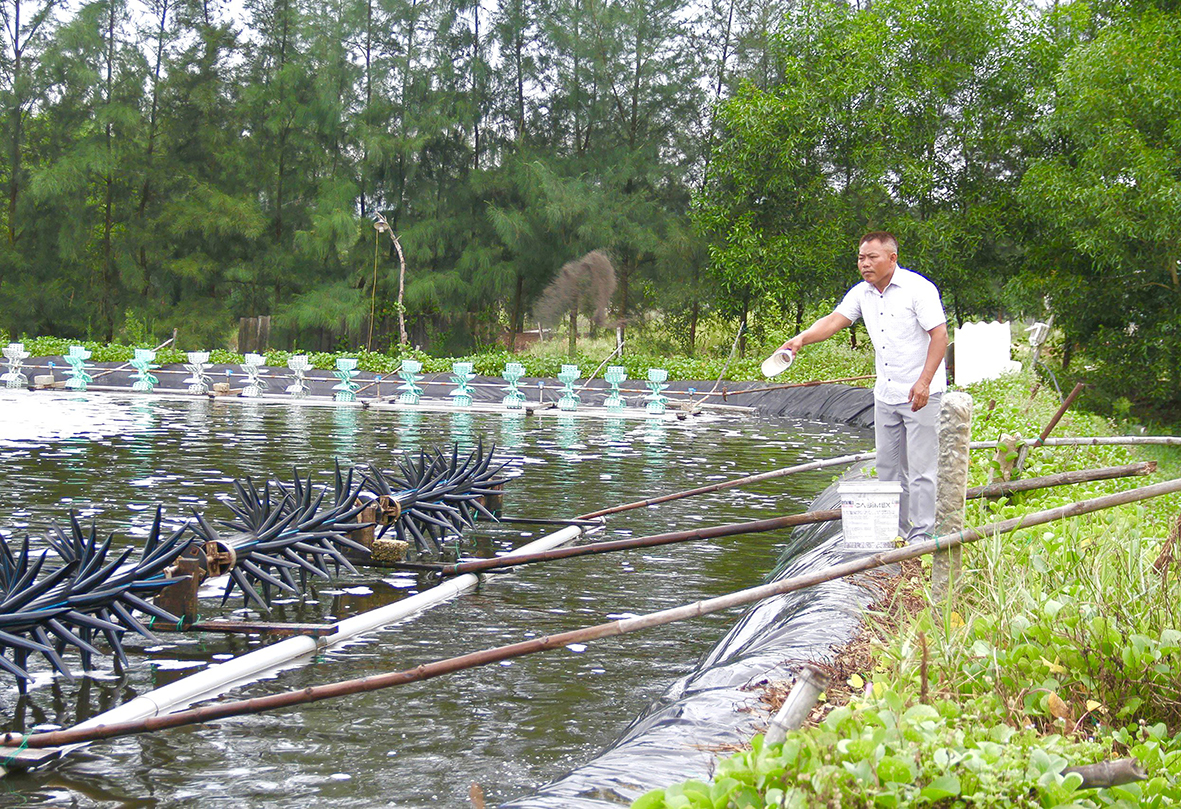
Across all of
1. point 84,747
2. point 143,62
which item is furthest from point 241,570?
point 143,62

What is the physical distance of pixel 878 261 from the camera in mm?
5043

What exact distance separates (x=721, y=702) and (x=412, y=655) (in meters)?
1.65

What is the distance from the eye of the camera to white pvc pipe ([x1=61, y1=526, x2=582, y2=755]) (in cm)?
341

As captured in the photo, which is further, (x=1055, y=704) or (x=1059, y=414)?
(x=1059, y=414)

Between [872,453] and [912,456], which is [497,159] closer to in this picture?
[872,453]

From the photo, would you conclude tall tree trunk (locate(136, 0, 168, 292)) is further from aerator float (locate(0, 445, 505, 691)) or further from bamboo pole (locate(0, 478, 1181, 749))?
bamboo pole (locate(0, 478, 1181, 749))

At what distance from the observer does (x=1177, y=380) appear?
16.9 meters

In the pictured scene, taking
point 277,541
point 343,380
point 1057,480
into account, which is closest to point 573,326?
point 343,380

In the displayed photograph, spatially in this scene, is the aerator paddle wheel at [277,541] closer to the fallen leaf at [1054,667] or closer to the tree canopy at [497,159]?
the fallen leaf at [1054,667]

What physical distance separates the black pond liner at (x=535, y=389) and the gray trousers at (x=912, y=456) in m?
12.7

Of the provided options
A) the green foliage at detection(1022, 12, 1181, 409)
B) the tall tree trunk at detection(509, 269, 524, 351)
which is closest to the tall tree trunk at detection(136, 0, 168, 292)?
the tall tree trunk at detection(509, 269, 524, 351)

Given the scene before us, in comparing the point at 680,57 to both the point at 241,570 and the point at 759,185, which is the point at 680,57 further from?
the point at 241,570

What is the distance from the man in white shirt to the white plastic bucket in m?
0.36

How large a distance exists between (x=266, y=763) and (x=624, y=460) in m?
8.32
